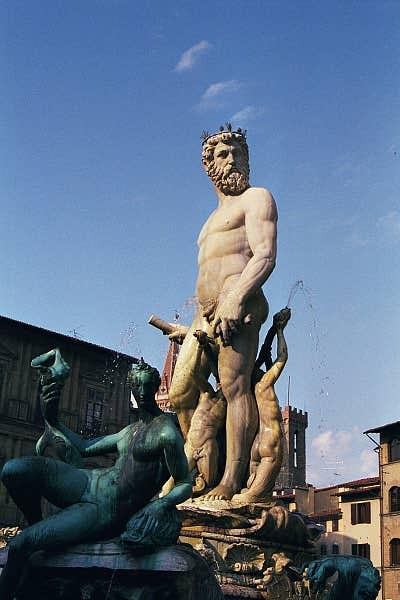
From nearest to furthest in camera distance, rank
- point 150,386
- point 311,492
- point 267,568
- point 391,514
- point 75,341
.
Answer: point 150,386, point 267,568, point 75,341, point 391,514, point 311,492

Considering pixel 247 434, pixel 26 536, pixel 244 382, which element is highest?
pixel 244 382

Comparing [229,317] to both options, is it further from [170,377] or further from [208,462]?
[170,377]

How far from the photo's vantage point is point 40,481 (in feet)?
12.3

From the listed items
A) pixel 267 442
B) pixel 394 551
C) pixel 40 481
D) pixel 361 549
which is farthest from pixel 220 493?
pixel 361 549

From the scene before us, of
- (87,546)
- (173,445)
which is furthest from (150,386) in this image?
(87,546)

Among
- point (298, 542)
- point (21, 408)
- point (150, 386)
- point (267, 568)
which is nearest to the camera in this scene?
point (150, 386)

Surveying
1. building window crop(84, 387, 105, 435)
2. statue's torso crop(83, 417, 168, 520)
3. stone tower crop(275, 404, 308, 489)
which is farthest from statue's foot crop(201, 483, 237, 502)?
stone tower crop(275, 404, 308, 489)

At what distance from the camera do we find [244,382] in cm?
814

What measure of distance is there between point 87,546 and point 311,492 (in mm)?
55899

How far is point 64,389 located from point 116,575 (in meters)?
40.5

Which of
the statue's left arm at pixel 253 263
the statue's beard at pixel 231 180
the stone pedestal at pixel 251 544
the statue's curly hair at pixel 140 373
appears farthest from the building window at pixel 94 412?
the statue's curly hair at pixel 140 373

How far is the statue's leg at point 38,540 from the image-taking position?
3609 millimetres

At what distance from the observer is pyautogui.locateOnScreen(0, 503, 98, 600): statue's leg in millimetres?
3609

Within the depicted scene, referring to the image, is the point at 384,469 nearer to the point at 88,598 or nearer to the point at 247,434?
the point at 247,434
